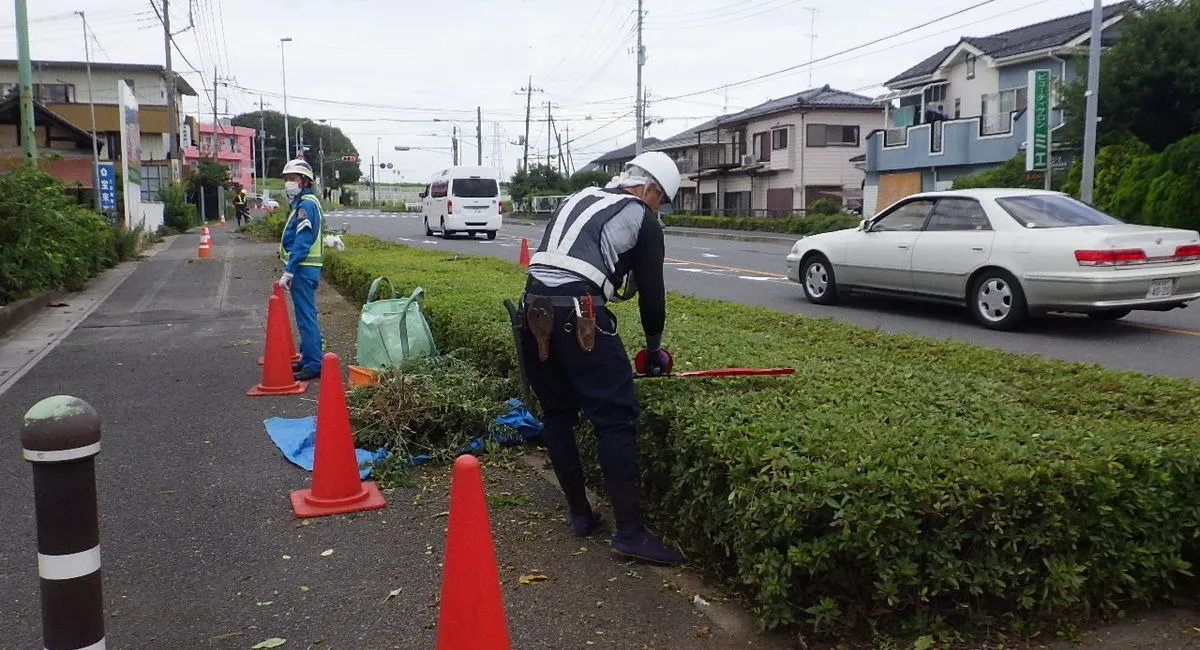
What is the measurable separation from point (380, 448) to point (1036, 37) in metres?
32.4

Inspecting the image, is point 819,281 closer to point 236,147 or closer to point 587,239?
point 587,239

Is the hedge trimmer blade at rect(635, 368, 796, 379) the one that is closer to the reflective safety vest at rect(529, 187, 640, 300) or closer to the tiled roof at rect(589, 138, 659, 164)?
the reflective safety vest at rect(529, 187, 640, 300)

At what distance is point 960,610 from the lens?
10.3ft

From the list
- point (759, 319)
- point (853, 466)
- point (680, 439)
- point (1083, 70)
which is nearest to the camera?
point (853, 466)

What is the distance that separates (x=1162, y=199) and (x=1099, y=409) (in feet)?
56.7

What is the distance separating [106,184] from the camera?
22250 millimetres

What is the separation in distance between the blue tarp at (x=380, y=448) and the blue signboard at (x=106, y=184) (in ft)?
61.9

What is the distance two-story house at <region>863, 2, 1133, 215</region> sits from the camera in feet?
99.3

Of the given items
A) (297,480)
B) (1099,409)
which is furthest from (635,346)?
(1099,409)

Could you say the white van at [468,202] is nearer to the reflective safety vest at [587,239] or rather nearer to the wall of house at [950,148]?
the wall of house at [950,148]

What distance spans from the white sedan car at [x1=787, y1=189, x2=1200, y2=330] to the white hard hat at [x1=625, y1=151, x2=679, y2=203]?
6264 millimetres

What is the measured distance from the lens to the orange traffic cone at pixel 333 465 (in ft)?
15.4

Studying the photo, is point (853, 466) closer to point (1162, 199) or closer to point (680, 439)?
point (680, 439)

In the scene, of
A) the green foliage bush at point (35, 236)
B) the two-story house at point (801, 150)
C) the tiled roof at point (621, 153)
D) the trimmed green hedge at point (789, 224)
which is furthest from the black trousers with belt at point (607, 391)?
the tiled roof at point (621, 153)
